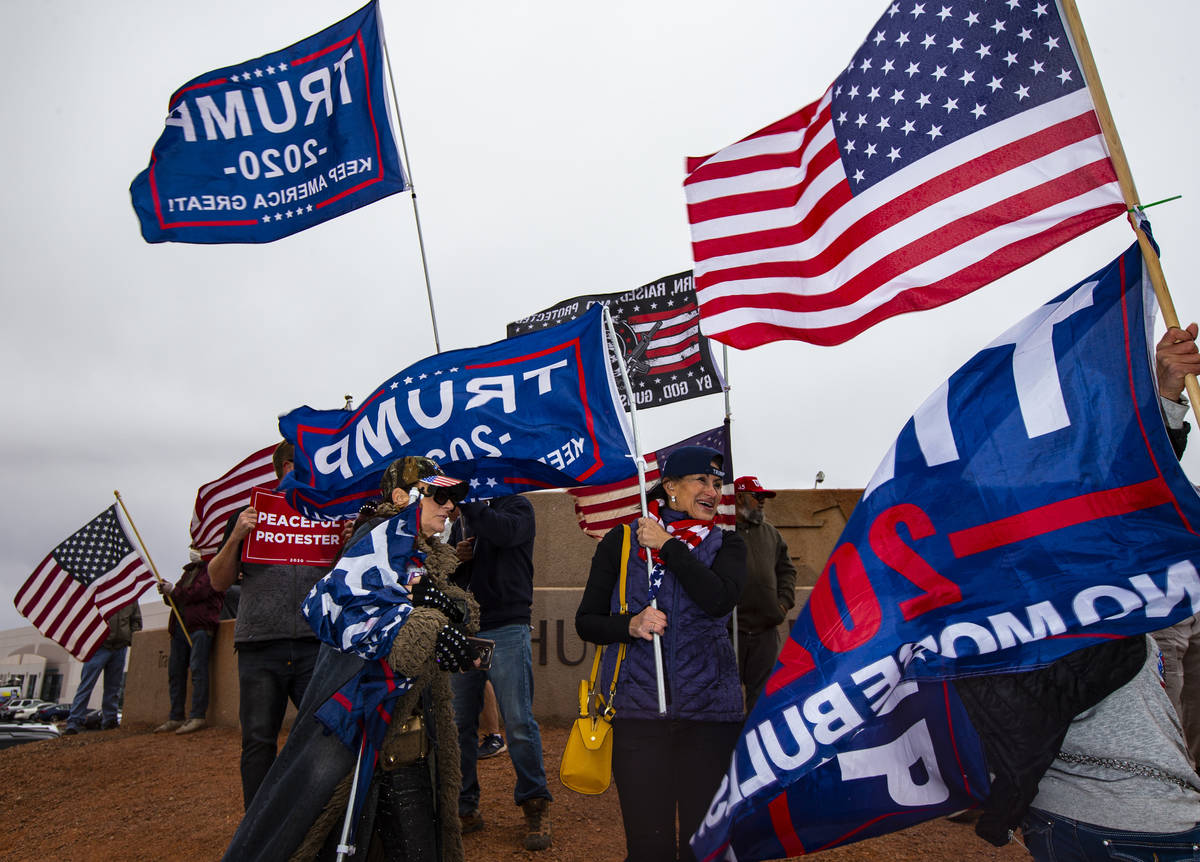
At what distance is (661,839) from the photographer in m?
3.15

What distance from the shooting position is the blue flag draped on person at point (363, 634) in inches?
125

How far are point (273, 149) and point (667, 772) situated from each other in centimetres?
609

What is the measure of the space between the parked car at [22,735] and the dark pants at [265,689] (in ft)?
23.8

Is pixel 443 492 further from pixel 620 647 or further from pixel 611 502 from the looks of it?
pixel 611 502

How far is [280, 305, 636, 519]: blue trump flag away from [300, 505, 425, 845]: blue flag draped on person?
146cm

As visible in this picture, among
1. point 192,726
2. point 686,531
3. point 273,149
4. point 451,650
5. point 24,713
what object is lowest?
point 24,713

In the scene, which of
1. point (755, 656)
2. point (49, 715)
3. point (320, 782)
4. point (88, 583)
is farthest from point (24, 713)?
point (320, 782)

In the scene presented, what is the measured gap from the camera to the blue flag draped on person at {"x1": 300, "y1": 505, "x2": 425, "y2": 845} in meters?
3.18

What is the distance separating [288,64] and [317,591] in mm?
5689

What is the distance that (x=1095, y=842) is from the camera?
2270 millimetres

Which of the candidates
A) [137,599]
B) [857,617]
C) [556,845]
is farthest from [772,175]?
[137,599]

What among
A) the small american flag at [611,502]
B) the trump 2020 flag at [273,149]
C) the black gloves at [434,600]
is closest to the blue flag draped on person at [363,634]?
the black gloves at [434,600]

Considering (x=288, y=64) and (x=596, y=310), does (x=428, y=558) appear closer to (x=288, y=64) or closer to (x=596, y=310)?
(x=596, y=310)

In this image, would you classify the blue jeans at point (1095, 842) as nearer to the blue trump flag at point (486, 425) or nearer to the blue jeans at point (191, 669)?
the blue trump flag at point (486, 425)
